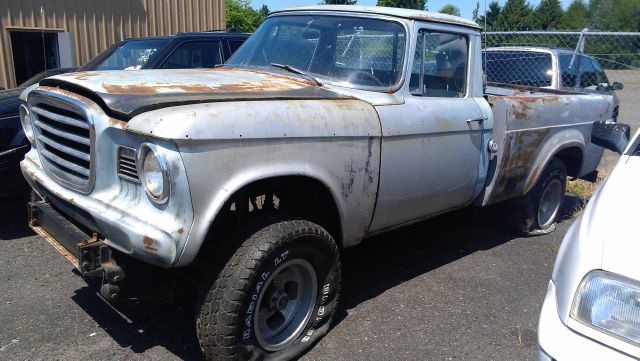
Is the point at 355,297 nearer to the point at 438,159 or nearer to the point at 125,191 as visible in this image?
the point at 438,159

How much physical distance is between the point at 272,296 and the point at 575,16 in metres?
52.4

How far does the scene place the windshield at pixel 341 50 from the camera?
3.61m

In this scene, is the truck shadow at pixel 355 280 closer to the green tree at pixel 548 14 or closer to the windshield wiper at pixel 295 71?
the windshield wiper at pixel 295 71

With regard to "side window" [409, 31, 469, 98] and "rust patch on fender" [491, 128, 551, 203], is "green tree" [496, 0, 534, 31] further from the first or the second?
"side window" [409, 31, 469, 98]

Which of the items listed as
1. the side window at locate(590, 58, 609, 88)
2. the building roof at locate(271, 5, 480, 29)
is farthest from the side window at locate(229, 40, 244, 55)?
the side window at locate(590, 58, 609, 88)

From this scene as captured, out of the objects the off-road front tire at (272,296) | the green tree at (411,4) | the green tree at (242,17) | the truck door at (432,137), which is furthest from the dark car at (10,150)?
the green tree at (411,4)

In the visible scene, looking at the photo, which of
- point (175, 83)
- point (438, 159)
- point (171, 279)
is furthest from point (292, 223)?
point (438, 159)

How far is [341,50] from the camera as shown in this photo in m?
3.75

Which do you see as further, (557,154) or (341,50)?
(557,154)

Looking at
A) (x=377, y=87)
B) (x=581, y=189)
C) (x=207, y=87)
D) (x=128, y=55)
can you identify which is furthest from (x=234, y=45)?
(x=581, y=189)

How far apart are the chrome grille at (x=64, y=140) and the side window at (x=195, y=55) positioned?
347 cm

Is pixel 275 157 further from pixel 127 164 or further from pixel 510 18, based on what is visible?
pixel 510 18

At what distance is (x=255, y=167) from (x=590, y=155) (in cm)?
414

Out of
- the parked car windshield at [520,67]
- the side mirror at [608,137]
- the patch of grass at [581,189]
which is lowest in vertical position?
the patch of grass at [581,189]
